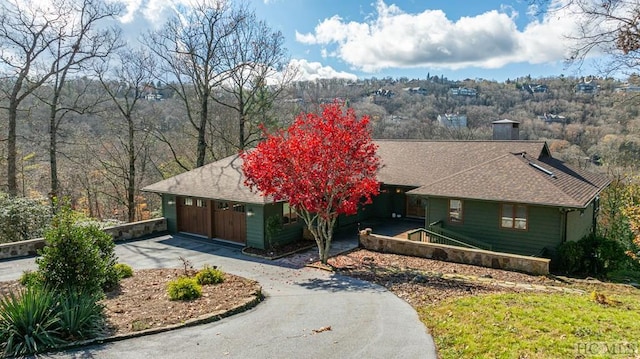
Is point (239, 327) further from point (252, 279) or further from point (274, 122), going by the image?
point (274, 122)

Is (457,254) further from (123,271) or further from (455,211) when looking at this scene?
(123,271)

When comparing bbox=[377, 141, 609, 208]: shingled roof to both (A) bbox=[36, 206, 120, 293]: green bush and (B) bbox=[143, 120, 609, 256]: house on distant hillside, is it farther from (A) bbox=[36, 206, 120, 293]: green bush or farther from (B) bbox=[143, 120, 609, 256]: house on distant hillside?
(A) bbox=[36, 206, 120, 293]: green bush

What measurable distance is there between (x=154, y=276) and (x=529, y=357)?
10.8 m

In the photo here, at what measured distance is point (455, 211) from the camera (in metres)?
17.5

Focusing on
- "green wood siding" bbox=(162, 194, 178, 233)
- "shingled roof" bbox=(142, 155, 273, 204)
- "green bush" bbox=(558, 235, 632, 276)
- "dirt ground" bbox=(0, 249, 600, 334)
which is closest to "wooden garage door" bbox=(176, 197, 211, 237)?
"green wood siding" bbox=(162, 194, 178, 233)

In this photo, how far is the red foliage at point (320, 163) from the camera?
1355 cm

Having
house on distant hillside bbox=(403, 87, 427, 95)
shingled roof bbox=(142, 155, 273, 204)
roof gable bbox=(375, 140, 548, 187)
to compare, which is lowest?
shingled roof bbox=(142, 155, 273, 204)

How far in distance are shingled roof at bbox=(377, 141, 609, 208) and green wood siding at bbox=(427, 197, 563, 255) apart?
0.56m

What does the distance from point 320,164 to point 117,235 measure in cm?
1106

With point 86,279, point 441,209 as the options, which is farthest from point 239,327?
point 441,209

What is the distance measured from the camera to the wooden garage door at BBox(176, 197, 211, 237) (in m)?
19.6

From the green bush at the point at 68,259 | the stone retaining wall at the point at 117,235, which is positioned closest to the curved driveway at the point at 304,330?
the green bush at the point at 68,259

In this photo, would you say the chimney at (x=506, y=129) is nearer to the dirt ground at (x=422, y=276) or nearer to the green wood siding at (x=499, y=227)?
the green wood siding at (x=499, y=227)

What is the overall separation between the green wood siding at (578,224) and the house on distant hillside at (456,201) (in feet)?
0.14
